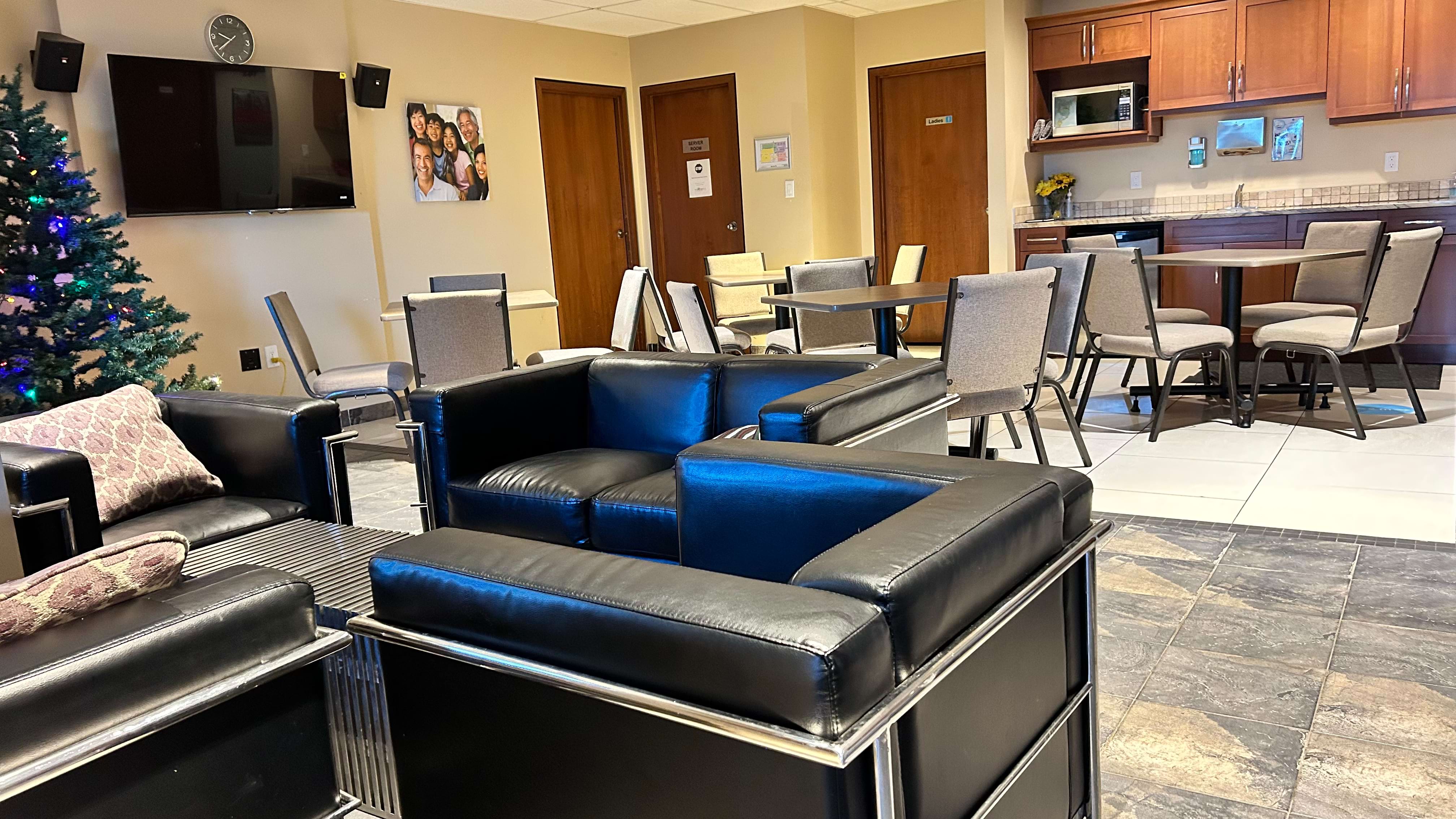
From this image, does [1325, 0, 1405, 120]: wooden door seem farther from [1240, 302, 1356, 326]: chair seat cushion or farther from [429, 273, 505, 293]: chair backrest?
[429, 273, 505, 293]: chair backrest

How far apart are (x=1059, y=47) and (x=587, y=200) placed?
3.78 metres

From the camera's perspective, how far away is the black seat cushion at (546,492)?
291 centimetres

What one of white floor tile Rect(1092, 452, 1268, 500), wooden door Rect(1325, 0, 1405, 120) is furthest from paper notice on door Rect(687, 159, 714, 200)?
white floor tile Rect(1092, 452, 1268, 500)

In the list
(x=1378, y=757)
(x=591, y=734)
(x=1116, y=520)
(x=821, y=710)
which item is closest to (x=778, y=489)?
(x=591, y=734)

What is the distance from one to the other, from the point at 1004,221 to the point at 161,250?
541 cm

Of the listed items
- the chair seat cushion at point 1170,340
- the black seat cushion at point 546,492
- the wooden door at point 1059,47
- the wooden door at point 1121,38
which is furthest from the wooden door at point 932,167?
the black seat cushion at point 546,492

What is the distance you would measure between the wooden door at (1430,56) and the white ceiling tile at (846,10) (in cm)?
360

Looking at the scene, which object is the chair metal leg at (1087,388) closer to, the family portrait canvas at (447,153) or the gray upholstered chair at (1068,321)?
the gray upholstered chair at (1068,321)

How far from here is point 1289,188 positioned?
7.06 meters

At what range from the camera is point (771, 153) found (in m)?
8.23

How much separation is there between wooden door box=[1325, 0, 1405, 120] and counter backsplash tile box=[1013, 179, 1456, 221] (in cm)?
53

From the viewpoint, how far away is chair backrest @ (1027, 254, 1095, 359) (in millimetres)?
4359

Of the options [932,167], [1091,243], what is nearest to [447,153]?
[932,167]

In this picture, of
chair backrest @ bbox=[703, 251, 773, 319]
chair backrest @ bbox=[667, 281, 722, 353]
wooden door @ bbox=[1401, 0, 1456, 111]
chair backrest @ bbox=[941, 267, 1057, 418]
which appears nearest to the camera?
chair backrest @ bbox=[941, 267, 1057, 418]
